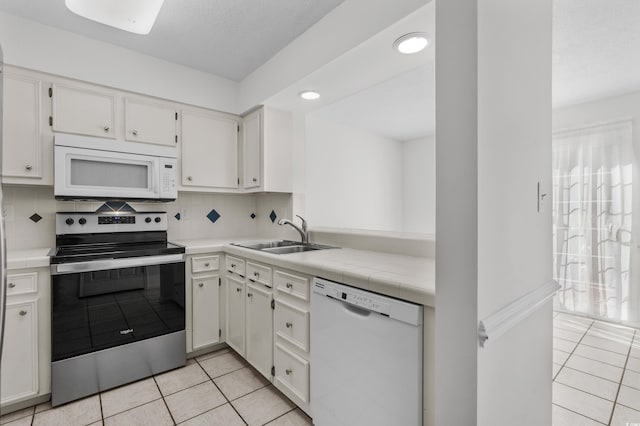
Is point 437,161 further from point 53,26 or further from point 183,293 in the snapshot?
point 53,26

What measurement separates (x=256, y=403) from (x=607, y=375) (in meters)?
2.53

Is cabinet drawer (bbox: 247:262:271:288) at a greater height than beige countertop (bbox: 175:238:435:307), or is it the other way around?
beige countertop (bbox: 175:238:435:307)

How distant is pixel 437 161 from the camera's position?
991 mm

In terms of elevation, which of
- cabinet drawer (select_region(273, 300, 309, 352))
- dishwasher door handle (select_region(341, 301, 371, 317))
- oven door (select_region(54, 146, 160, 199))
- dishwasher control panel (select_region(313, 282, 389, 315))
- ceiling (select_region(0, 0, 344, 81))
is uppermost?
ceiling (select_region(0, 0, 344, 81))

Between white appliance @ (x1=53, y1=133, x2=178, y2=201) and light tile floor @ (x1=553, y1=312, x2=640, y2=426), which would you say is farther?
white appliance @ (x1=53, y1=133, x2=178, y2=201)

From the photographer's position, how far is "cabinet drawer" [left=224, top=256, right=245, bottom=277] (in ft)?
7.46

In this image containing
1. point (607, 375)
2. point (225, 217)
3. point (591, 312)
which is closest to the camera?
point (607, 375)

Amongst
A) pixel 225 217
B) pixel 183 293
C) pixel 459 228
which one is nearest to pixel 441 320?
pixel 459 228

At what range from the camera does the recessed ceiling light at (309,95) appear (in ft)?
7.82

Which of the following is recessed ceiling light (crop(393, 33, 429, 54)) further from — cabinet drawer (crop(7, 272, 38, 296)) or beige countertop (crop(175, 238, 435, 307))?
cabinet drawer (crop(7, 272, 38, 296))

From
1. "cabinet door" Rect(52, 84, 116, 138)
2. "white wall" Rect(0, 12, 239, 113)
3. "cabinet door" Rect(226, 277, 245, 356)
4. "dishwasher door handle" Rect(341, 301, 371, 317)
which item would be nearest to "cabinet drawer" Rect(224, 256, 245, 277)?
"cabinet door" Rect(226, 277, 245, 356)

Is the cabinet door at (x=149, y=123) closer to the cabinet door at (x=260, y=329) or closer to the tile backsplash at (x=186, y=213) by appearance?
the tile backsplash at (x=186, y=213)

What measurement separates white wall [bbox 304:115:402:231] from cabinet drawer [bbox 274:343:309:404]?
81.3 inches

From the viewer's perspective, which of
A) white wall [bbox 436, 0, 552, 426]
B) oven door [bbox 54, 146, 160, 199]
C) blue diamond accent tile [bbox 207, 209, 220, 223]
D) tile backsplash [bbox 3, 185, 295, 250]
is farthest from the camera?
blue diamond accent tile [bbox 207, 209, 220, 223]
